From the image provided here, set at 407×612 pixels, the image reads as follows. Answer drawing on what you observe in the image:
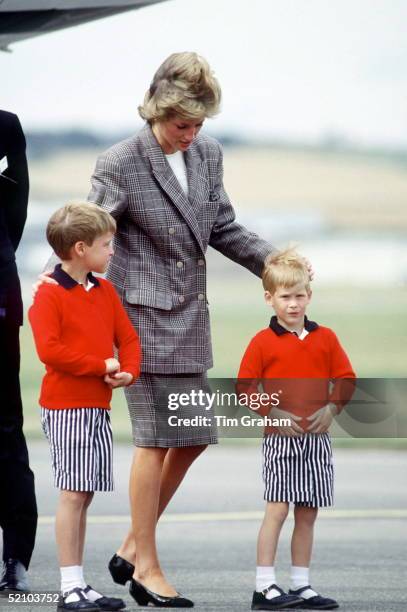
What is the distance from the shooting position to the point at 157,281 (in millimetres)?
4656

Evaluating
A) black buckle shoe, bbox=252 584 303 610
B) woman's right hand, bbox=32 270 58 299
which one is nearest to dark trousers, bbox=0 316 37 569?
woman's right hand, bbox=32 270 58 299

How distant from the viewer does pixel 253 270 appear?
193 inches

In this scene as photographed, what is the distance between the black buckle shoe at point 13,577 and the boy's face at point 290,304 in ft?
3.52

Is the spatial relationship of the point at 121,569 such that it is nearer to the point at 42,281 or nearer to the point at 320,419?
the point at 320,419

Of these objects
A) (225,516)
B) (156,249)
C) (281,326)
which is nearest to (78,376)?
(156,249)

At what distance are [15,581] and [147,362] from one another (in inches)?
30.2

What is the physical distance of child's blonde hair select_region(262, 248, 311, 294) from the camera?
4570mm

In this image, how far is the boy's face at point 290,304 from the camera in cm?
458

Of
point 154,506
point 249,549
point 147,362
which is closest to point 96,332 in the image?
point 147,362

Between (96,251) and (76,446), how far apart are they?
53cm

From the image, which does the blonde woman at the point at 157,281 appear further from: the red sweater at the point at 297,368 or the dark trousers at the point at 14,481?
the dark trousers at the point at 14,481

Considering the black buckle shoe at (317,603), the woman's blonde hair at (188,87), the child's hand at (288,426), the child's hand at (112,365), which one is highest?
the woman's blonde hair at (188,87)

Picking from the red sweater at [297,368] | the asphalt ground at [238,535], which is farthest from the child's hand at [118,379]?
the asphalt ground at [238,535]

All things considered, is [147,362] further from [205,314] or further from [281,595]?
[281,595]
